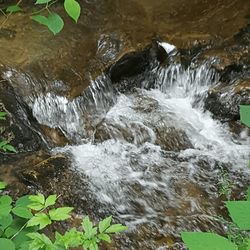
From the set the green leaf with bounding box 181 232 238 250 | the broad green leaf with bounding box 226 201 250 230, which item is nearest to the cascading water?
the broad green leaf with bounding box 226 201 250 230

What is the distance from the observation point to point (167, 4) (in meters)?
7.25

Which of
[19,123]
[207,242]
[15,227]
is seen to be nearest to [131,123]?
[19,123]

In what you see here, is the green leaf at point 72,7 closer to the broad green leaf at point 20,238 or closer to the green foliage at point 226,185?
the broad green leaf at point 20,238

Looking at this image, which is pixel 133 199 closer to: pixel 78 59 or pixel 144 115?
pixel 144 115

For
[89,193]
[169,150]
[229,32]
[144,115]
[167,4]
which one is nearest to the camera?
[89,193]

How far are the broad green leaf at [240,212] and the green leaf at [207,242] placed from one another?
0.14m

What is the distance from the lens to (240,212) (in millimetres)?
1456

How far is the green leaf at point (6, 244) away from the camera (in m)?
1.97

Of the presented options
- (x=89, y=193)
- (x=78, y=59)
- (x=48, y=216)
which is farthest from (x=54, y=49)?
(x=48, y=216)

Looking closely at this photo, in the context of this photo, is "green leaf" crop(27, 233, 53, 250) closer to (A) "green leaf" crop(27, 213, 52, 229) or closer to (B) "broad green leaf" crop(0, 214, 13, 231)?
(A) "green leaf" crop(27, 213, 52, 229)

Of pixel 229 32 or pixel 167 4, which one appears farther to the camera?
pixel 167 4

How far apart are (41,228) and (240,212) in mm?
870

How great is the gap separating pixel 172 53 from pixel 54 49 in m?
1.69

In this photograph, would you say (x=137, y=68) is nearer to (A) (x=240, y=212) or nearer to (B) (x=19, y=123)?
(B) (x=19, y=123)
